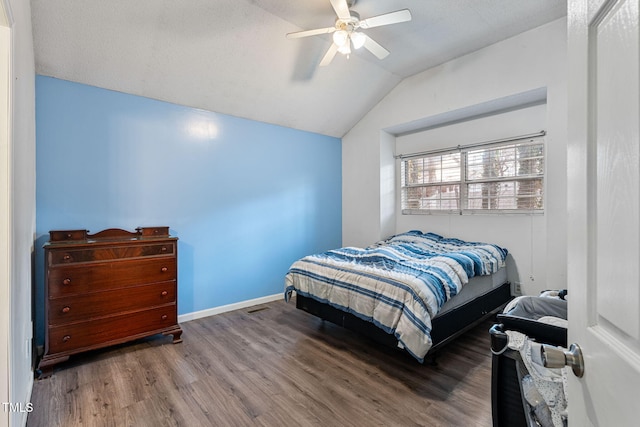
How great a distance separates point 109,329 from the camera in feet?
8.05

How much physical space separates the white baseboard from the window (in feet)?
7.67

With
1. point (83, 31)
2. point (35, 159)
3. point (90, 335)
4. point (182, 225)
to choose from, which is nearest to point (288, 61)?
point (83, 31)

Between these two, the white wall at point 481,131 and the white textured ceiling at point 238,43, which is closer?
the white textured ceiling at point 238,43

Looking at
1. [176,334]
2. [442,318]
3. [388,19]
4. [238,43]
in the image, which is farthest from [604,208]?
[238,43]

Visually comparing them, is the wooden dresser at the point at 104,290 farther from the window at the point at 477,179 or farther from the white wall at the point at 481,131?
the window at the point at 477,179

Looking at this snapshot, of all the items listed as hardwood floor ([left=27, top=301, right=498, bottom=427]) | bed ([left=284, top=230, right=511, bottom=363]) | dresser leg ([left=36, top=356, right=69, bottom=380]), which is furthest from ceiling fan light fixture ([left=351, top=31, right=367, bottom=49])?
dresser leg ([left=36, top=356, right=69, bottom=380])

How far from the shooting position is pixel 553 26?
9.46ft

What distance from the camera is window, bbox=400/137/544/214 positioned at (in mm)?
3348

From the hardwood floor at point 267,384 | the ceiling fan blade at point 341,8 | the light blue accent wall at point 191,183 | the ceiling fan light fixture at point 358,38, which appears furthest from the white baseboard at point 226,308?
the ceiling fan blade at point 341,8

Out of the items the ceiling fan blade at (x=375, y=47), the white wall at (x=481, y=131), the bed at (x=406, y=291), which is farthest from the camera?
the white wall at (x=481, y=131)

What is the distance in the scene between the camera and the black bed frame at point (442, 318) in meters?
2.26

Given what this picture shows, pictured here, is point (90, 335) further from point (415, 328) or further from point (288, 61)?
point (288, 61)

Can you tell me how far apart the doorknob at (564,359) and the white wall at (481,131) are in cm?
291

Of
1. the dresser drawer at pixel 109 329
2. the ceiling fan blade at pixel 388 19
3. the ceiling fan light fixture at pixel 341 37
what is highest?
the ceiling fan blade at pixel 388 19
